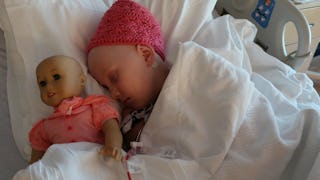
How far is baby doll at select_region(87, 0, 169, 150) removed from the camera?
1065 millimetres

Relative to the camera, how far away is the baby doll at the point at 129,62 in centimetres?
107

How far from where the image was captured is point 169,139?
1.00 metres

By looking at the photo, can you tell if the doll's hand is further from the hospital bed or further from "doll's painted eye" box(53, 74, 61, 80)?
A: "doll's painted eye" box(53, 74, 61, 80)

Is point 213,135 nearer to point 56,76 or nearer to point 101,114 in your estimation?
point 101,114

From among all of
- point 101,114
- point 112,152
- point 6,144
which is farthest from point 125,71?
point 6,144

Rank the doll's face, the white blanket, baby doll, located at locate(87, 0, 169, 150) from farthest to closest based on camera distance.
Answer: baby doll, located at locate(87, 0, 169, 150), the doll's face, the white blanket

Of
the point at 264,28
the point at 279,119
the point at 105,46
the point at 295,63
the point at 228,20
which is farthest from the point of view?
the point at 264,28

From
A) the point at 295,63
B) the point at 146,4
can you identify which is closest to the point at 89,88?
the point at 146,4

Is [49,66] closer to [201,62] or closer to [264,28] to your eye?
[201,62]

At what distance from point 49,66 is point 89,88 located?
18cm

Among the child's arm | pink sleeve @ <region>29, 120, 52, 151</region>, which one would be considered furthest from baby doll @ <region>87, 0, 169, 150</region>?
pink sleeve @ <region>29, 120, 52, 151</region>

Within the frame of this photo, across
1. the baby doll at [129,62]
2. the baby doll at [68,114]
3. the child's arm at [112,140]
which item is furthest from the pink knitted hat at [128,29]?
the child's arm at [112,140]

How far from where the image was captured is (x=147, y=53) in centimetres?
111

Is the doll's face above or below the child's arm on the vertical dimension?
above
